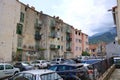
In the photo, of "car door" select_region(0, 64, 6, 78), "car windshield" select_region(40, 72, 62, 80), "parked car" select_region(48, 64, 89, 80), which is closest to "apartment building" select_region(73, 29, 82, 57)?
"car door" select_region(0, 64, 6, 78)

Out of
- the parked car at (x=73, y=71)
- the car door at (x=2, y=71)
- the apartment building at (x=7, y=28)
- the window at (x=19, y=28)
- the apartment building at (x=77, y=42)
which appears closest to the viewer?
the parked car at (x=73, y=71)

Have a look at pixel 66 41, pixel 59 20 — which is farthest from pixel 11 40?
pixel 66 41

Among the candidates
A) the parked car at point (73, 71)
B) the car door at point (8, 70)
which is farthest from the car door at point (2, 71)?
the parked car at point (73, 71)

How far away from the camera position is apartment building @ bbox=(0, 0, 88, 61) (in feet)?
116

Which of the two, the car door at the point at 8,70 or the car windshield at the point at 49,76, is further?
the car door at the point at 8,70

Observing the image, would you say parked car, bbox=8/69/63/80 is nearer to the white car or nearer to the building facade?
the white car

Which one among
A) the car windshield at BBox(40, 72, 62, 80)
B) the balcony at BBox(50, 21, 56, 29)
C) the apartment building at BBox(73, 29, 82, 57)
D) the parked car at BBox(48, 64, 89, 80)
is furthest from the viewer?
the apartment building at BBox(73, 29, 82, 57)

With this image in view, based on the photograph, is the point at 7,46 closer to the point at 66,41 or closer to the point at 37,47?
the point at 37,47

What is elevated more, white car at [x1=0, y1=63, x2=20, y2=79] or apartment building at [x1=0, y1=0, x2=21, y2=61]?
apartment building at [x1=0, y1=0, x2=21, y2=61]

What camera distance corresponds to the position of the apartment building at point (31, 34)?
3538 centimetres

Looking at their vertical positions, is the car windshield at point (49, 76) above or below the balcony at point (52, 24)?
below

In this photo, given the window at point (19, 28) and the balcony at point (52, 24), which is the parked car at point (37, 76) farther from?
the balcony at point (52, 24)

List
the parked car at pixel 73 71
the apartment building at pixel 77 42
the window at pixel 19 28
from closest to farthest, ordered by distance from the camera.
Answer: the parked car at pixel 73 71, the window at pixel 19 28, the apartment building at pixel 77 42

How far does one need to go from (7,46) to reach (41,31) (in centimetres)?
1684
